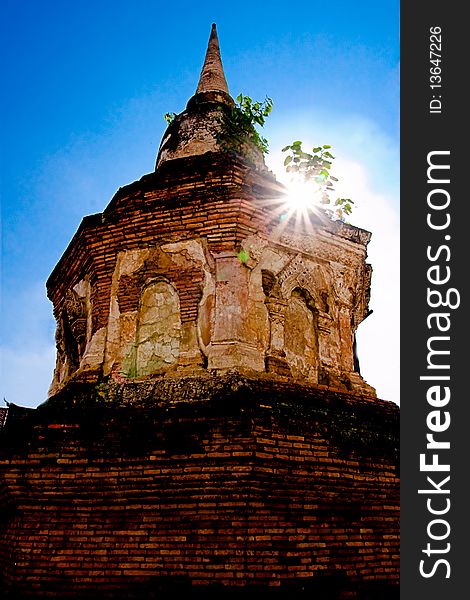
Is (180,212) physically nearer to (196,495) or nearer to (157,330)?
(157,330)

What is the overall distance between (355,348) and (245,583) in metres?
4.18

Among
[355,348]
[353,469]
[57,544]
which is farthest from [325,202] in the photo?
[57,544]

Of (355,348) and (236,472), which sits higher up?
(355,348)

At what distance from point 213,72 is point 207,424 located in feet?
21.9

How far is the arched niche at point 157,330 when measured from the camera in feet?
22.8

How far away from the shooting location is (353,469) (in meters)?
6.20

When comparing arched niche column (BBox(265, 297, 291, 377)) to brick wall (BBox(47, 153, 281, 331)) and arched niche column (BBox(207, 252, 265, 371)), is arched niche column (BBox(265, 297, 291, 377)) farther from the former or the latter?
brick wall (BBox(47, 153, 281, 331))

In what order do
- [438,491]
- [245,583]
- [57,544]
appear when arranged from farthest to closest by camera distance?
1. [57,544]
2. [245,583]
3. [438,491]

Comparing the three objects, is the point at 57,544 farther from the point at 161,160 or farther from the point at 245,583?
the point at 161,160

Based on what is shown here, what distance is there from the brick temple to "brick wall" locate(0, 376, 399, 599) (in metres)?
0.02

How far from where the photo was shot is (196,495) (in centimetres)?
558

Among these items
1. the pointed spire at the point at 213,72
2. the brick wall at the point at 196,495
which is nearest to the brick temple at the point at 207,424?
the brick wall at the point at 196,495

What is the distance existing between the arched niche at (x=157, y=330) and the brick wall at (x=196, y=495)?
57 cm

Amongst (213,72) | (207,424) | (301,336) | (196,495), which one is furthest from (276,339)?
(213,72)
